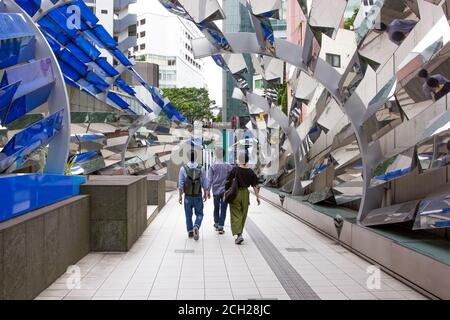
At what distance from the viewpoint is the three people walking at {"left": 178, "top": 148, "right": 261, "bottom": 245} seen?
26.4 ft

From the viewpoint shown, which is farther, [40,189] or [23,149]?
[23,149]

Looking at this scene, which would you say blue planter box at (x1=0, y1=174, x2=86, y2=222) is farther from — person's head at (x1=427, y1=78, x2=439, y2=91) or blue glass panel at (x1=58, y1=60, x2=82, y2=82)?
blue glass panel at (x1=58, y1=60, x2=82, y2=82)

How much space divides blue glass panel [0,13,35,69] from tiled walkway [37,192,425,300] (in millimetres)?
2891

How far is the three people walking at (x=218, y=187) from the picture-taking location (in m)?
8.05

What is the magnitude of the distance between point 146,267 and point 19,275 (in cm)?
217

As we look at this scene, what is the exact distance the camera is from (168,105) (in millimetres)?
23531

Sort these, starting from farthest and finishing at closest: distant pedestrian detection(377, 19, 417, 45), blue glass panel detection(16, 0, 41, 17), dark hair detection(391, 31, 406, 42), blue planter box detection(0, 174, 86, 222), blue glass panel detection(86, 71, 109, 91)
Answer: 1. blue glass panel detection(86, 71, 109, 91)
2. blue glass panel detection(16, 0, 41, 17)
3. dark hair detection(391, 31, 406, 42)
4. distant pedestrian detection(377, 19, 417, 45)
5. blue planter box detection(0, 174, 86, 222)

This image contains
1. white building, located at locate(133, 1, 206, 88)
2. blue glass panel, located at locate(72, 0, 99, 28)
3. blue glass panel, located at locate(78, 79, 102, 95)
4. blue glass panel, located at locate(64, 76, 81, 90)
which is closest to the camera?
blue glass panel, located at locate(72, 0, 99, 28)

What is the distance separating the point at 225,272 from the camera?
5.96m

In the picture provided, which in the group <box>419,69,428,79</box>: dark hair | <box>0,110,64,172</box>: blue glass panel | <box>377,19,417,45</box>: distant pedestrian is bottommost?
<box>0,110,64,172</box>: blue glass panel

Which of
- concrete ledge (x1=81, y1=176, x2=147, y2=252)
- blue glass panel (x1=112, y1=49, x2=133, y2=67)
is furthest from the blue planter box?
blue glass panel (x1=112, y1=49, x2=133, y2=67)

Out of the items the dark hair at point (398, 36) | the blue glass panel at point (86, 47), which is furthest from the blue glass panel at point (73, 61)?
the dark hair at point (398, 36)
